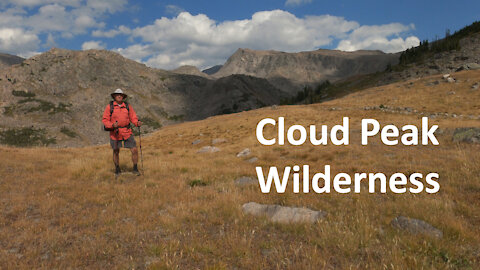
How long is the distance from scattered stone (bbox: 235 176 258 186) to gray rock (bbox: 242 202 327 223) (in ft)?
7.79

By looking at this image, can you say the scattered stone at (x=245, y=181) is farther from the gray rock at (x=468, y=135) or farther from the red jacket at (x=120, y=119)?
the gray rock at (x=468, y=135)

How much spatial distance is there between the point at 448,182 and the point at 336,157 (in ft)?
19.0

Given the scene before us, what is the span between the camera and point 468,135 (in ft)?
42.8

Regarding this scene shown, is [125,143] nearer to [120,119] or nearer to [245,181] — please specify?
[120,119]

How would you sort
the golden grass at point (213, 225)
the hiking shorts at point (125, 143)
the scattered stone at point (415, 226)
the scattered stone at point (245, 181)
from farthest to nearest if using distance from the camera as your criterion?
1. the hiking shorts at point (125, 143)
2. the scattered stone at point (245, 181)
3. the scattered stone at point (415, 226)
4. the golden grass at point (213, 225)

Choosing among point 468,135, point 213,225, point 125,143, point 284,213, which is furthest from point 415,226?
point 468,135

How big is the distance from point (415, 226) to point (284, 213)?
245cm

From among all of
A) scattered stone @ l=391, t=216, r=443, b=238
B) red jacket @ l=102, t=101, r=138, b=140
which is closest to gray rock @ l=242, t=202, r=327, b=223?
scattered stone @ l=391, t=216, r=443, b=238

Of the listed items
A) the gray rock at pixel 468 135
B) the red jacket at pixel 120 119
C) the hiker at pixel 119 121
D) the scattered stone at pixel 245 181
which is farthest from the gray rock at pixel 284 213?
the gray rock at pixel 468 135

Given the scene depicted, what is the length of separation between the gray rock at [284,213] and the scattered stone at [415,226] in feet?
4.51

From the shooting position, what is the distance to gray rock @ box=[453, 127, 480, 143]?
12448mm

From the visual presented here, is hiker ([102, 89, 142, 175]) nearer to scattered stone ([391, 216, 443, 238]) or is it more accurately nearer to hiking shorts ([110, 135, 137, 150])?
hiking shorts ([110, 135, 137, 150])

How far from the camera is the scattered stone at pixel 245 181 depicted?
8.73 metres

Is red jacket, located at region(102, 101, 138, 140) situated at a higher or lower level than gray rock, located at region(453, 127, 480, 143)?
higher
